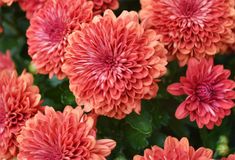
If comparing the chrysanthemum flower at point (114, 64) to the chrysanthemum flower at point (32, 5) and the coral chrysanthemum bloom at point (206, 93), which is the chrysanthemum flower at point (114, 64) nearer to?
the coral chrysanthemum bloom at point (206, 93)

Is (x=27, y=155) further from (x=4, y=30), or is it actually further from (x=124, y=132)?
(x=4, y=30)

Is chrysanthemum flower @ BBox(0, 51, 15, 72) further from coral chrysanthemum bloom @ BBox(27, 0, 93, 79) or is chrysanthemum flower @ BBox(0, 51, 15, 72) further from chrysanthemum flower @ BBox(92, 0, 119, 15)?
chrysanthemum flower @ BBox(92, 0, 119, 15)

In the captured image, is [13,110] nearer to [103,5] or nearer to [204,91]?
[103,5]

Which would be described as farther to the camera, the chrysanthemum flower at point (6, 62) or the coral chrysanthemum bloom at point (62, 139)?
the chrysanthemum flower at point (6, 62)

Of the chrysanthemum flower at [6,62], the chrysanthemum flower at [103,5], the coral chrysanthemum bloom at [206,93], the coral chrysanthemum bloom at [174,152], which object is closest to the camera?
the coral chrysanthemum bloom at [174,152]

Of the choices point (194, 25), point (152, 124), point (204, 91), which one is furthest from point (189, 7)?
point (152, 124)

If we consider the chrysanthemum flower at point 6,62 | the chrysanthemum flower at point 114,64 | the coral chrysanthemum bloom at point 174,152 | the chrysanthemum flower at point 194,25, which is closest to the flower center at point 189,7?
the chrysanthemum flower at point 194,25
